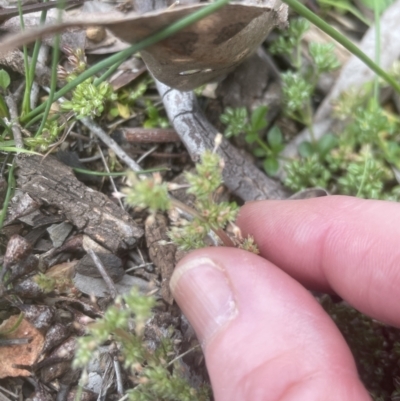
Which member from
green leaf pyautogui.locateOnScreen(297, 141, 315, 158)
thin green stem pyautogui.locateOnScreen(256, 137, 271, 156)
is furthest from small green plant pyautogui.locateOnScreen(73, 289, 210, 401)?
green leaf pyautogui.locateOnScreen(297, 141, 315, 158)

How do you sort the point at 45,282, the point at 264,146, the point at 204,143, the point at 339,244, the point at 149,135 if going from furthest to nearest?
→ 1. the point at 264,146
2. the point at 149,135
3. the point at 204,143
4. the point at 339,244
5. the point at 45,282

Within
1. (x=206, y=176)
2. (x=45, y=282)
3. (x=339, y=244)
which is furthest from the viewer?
(x=339, y=244)

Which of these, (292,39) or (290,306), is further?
(292,39)

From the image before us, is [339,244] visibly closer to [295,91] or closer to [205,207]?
[205,207]

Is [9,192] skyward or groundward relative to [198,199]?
groundward

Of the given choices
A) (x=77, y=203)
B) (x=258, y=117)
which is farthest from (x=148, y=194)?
(x=258, y=117)

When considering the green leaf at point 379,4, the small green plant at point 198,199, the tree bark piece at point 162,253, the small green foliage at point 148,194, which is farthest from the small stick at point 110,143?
the green leaf at point 379,4

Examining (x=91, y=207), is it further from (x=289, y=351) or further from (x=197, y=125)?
(x=289, y=351)

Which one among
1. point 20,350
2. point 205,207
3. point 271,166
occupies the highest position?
point 205,207
